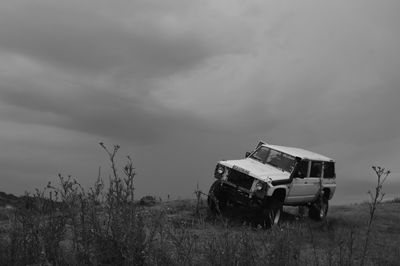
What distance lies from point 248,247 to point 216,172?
9.04m

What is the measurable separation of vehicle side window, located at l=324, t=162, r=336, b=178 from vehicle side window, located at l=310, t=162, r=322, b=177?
57 cm

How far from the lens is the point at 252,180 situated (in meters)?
13.9

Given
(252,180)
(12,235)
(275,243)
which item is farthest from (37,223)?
(252,180)

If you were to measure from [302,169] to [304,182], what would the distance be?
1.27 feet

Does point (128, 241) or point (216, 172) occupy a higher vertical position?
point (216, 172)

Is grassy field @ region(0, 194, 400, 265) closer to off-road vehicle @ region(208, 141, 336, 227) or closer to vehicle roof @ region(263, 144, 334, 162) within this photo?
off-road vehicle @ region(208, 141, 336, 227)

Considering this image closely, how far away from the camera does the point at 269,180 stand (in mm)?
13703

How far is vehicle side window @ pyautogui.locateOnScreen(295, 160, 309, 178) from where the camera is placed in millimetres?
14928

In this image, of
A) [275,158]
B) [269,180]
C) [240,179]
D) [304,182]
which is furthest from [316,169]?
[240,179]

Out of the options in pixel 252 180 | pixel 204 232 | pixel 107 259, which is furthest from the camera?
pixel 252 180

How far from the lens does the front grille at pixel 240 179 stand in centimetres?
1397

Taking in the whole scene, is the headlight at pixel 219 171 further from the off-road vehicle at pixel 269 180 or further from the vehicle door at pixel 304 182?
the vehicle door at pixel 304 182

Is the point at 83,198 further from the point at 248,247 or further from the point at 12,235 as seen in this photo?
the point at 248,247

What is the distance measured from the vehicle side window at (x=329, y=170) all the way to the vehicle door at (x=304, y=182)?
0.63 meters
